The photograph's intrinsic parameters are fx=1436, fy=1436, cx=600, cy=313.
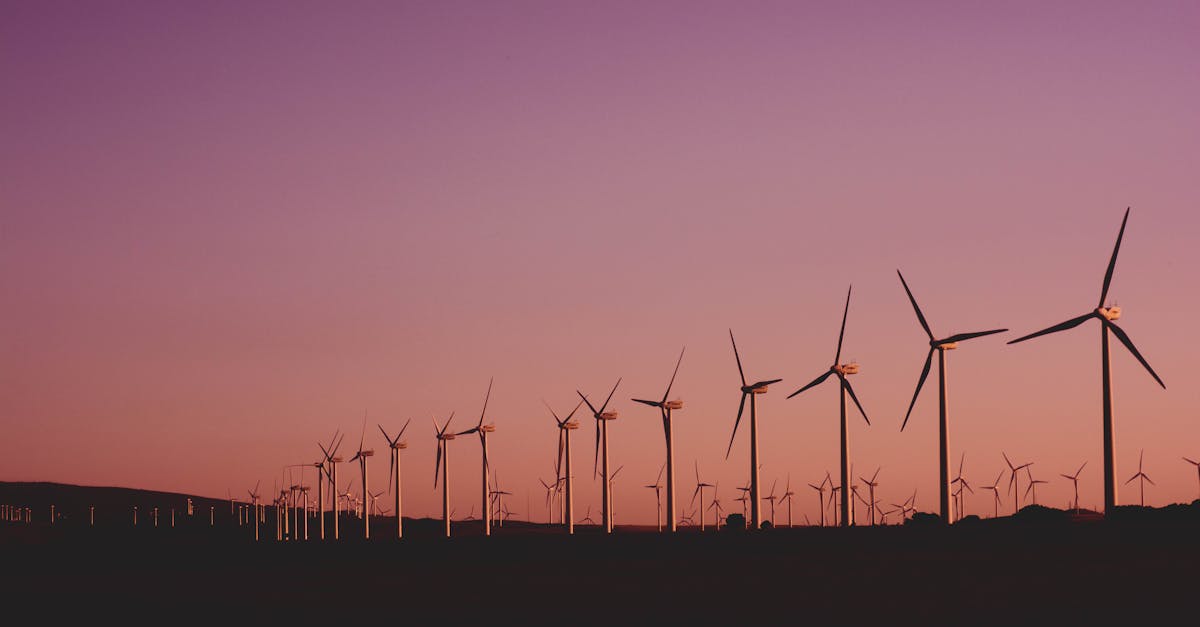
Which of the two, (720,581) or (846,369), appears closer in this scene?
(720,581)

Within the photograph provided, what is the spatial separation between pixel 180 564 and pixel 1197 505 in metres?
96.3

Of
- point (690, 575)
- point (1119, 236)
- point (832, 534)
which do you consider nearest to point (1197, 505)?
point (832, 534)

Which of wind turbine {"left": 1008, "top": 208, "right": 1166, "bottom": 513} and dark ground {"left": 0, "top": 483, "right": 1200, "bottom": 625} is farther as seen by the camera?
wind turbine {"left": 1008, "top": 208, "right": 1166, "bottom": 513}

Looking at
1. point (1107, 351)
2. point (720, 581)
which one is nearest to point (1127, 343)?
point (1107, 351)

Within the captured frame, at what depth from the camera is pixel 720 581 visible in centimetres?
8344

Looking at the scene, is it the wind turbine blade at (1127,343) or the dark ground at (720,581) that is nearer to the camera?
the dark ground at (720,581)

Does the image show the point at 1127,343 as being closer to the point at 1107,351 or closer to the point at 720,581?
the point at 1107,351

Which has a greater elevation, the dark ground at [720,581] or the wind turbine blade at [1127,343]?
the wind turbine blade at [1127,343]

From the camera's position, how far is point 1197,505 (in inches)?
5384

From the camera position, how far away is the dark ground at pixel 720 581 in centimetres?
6706

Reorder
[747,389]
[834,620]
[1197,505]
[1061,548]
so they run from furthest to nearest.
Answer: [747,389]
[1197,505]
[1061,548]
[834,620]

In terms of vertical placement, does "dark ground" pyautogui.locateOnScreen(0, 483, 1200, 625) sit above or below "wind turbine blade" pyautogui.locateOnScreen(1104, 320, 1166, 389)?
below

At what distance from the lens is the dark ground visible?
67.1 m

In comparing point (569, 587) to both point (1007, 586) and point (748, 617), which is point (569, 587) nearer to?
point (748, 617)
